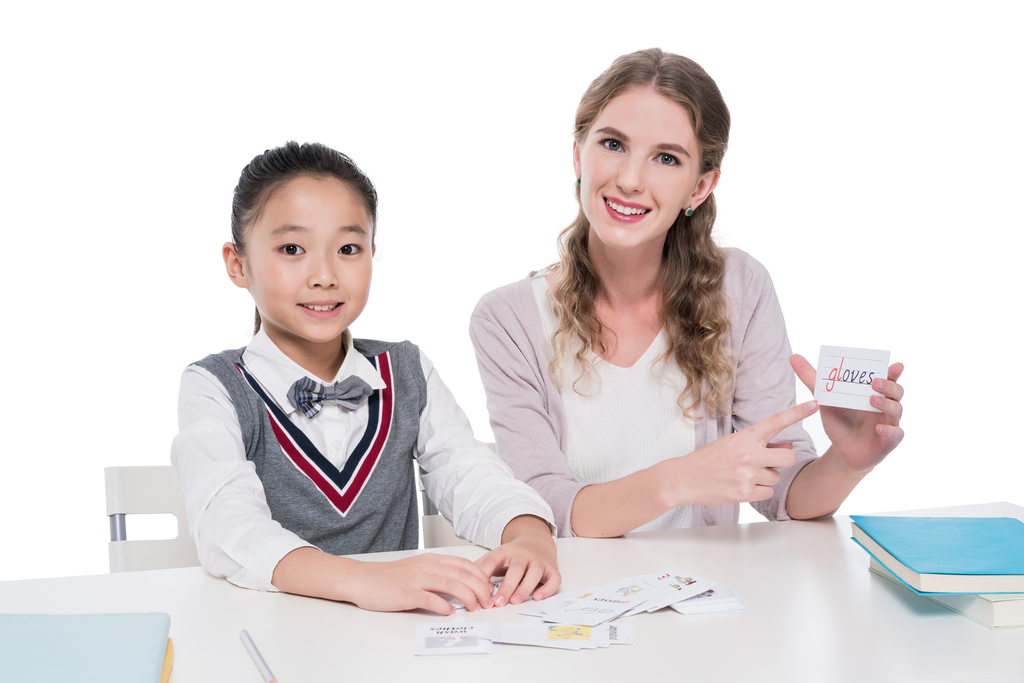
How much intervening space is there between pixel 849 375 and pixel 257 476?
105 centimetres

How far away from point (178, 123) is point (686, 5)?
233 centimetres

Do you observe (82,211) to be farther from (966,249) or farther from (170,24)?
(966,249)

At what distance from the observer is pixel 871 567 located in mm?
1241

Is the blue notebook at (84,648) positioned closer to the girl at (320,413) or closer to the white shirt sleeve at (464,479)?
the girl at (320,413)

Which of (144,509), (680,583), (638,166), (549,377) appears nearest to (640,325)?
(549,377)

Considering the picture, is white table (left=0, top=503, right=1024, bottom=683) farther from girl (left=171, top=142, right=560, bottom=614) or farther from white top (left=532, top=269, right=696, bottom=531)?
white top (left=532, top=269, right=696, bottom=531)

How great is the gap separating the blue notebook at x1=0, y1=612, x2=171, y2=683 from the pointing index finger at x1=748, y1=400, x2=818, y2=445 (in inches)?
38.7

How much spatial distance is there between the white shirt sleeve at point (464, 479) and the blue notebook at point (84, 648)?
1.95 ft

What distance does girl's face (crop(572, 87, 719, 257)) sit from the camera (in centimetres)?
175

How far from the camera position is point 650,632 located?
1015 millimetres

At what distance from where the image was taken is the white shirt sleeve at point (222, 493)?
1188 mm

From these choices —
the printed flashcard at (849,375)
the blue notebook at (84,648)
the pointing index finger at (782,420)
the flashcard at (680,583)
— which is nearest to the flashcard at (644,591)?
the flashcard at (680,583)

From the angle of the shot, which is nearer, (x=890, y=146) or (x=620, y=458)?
(x=620, y=458)

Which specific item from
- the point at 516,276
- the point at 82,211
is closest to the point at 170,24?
the point at 82,211
